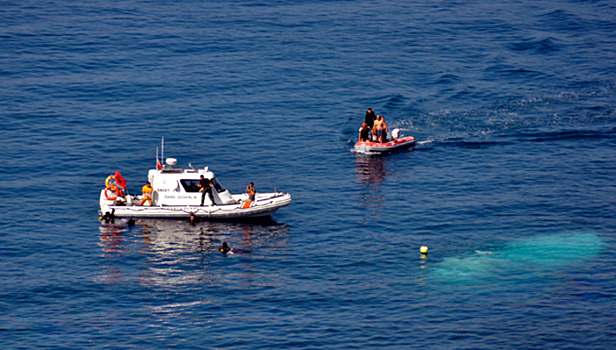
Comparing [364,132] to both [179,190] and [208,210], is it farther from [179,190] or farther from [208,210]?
[179,190]

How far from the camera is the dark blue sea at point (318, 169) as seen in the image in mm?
40406

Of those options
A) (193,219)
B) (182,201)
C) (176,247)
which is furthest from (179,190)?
(176,247)

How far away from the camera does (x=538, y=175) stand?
60188mm

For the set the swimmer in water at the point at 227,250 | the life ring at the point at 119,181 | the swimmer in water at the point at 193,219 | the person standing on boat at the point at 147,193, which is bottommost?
the swimmer in water at the point at 227,250

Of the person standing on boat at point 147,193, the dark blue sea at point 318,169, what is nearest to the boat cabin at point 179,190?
the person standing on boat at point 147,193

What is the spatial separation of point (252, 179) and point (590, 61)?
1891 inches

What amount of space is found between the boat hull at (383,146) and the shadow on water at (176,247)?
1459 cm

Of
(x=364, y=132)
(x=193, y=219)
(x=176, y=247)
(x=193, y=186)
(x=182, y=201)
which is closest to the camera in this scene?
(x=176, y=247)

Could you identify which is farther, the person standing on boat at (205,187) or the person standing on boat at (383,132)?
the person standing on boat at (383,132)

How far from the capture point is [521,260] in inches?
1825

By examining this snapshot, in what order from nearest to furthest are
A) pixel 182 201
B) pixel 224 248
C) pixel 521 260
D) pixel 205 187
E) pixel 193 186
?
pixel 521 260 → pixel 224 248 → pixel 205 187 → pixel 182 201 → pixel 193 186

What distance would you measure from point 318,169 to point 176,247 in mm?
16928

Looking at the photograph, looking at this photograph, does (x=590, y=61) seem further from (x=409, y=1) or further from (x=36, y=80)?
(x=36, y=80)

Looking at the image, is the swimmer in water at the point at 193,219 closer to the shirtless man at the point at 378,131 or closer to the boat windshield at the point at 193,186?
the boat windshield at the point at 193,186
